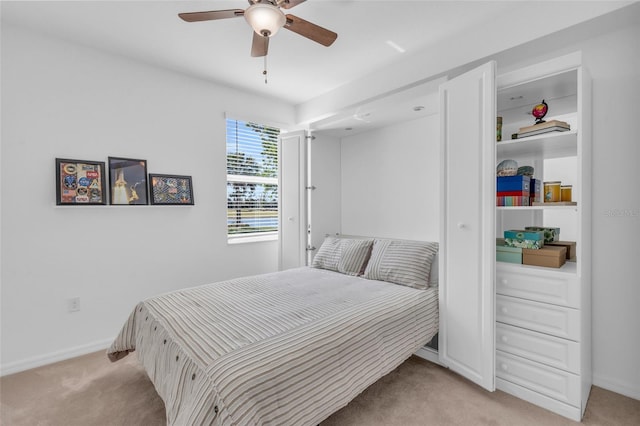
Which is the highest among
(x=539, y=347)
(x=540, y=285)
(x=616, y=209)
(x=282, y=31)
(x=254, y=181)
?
(x=282, y=31)

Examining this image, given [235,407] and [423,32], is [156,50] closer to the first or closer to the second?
[423,32]

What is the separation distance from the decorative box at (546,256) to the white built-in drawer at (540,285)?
0.09 metres

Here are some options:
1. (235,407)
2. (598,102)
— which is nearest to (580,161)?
(598,102)

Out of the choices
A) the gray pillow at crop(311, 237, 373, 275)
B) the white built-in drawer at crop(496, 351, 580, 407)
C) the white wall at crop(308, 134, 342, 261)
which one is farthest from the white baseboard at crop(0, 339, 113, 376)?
the white built-in drawer at crop(496, 351, 580, 407)

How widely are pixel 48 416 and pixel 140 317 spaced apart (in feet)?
2.21

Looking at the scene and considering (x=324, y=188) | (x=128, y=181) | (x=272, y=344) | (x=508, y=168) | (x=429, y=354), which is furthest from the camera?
(x=324, y=188)

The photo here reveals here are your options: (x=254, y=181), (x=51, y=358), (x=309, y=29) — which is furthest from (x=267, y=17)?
(x=51, y=358)

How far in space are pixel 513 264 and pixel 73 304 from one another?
11.1 ft

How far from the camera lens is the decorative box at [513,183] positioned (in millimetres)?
2020

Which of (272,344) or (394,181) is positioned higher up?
(394,181)

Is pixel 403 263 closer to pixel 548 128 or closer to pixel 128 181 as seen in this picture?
pixel 548 128

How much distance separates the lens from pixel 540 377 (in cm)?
188

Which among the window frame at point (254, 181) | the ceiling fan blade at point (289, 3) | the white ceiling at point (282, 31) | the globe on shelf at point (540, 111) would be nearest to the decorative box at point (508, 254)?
the globe on shelf at point (540, 111)

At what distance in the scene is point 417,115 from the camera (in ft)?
10.0
